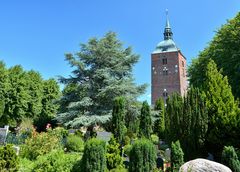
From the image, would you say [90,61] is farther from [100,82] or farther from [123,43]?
[123,43]

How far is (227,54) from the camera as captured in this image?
20.5 m

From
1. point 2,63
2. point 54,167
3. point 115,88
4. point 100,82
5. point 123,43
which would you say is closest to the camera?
point 54,167

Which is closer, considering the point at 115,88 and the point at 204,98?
the point at 204,98

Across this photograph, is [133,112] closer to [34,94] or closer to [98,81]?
[98,81]

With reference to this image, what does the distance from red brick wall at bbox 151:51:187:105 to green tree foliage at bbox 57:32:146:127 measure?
39542 mm

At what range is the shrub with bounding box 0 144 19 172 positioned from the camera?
1019 cm

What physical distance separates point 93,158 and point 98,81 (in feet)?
41.8

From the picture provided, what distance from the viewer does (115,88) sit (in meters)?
20.6

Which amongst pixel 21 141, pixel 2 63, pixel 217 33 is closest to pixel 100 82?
pixel 21 141

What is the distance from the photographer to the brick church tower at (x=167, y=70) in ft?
203

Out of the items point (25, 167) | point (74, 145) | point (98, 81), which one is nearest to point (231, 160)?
point (25, 167)

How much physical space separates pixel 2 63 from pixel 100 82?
17004mm

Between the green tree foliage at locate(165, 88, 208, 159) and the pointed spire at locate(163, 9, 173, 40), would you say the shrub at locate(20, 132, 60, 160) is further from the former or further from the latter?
the pointed spire at locate(163, 9, 173, 40)

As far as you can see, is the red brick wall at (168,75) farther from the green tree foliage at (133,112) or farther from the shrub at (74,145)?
the shrub at (74,145)
